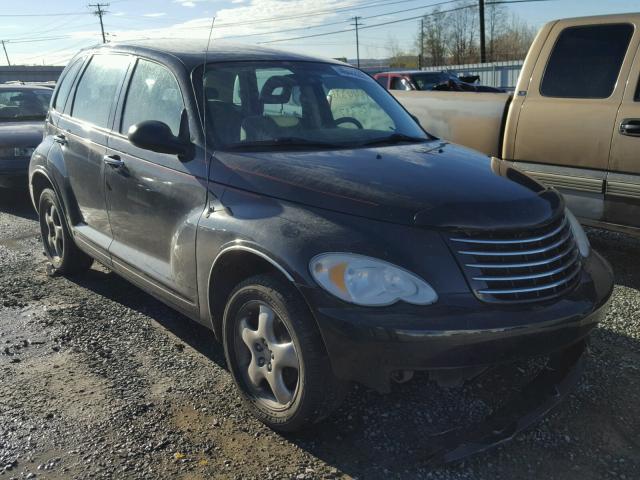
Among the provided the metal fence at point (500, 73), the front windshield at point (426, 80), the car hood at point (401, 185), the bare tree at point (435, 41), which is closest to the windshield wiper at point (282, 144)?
the car hood at point (401, 185)

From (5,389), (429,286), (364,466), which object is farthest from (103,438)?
(429,286)

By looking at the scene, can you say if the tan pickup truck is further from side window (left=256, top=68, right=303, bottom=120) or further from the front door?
the front door

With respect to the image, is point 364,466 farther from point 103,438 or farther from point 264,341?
point 103,438

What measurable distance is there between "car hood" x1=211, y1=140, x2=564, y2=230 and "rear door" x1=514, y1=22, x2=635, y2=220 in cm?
193

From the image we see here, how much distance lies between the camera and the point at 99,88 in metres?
4.51

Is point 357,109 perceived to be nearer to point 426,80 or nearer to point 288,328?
point 288,328

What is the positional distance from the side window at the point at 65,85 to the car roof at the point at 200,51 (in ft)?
2.19

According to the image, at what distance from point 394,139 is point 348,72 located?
87cm

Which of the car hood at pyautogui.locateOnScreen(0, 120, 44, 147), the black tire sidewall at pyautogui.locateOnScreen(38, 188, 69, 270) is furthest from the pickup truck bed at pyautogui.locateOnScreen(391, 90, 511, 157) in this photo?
the car hood at pyautogui.locateOnScreen(0, 120, 44, 147)

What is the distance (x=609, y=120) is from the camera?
4.84 metres

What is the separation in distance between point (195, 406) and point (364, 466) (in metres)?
1.01

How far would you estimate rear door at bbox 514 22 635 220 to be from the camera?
491 centimetres

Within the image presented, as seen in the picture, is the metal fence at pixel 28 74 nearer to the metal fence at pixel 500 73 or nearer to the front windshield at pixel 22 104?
the metal fence at pixel 500 73

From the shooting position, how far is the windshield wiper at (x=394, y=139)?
3.65 m
